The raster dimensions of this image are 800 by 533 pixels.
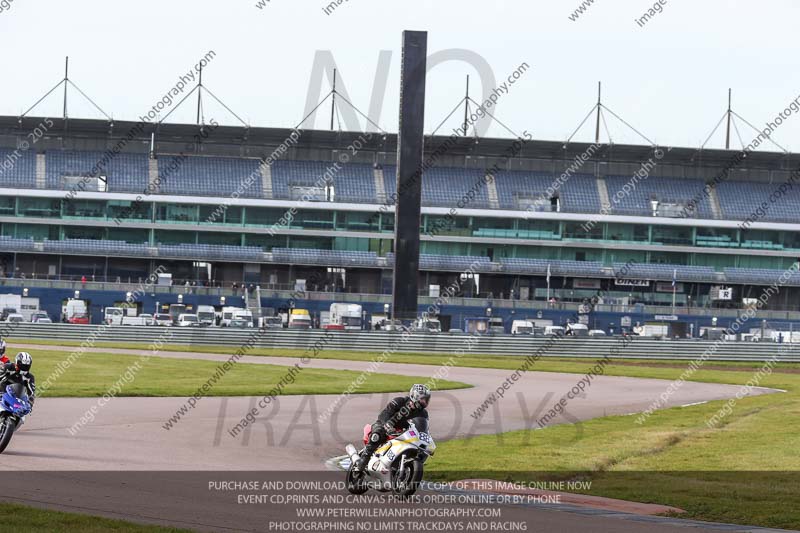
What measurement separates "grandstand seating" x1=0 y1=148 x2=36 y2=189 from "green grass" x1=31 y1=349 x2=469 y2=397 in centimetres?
4807

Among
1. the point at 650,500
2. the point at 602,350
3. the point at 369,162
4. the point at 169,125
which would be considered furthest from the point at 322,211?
the point at 650,500

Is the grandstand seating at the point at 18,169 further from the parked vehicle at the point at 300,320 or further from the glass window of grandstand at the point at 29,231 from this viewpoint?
the parked vehicle at the point at 300,320

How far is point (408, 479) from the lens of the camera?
16266mm

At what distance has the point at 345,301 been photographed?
9306 centimetres

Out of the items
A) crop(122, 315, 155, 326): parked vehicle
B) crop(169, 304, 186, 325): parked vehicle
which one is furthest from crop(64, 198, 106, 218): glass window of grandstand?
crop(122, 315, 155, 326): parked vehicle

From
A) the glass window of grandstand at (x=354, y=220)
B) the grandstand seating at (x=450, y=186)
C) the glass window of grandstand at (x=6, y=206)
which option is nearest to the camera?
the glass window of grandstand at (x=6, y=206)

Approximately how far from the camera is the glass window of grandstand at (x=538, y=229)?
101 metres

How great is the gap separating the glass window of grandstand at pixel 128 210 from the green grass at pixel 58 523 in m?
85.3

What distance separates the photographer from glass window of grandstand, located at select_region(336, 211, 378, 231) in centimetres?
9881

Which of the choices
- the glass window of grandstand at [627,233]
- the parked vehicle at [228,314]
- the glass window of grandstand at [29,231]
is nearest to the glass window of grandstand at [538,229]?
the glass window of grandstand at [627,233]

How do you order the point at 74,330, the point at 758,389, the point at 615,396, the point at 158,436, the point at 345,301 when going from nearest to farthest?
the point at 158,436 → the point at 615,396 → the point at 758,389 → the point at 74,330 → the point at 345,301

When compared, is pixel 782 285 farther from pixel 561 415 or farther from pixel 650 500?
pixel 650 500

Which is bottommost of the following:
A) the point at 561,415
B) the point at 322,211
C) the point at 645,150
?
the point at 561,415

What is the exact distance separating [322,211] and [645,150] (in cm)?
2909
